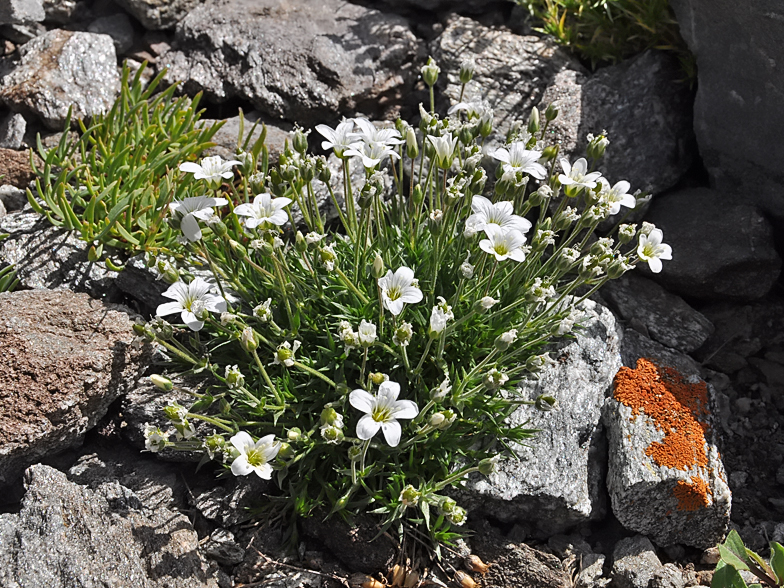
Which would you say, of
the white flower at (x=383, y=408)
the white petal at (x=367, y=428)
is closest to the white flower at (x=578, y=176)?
the white flower at (x=383, y=408)

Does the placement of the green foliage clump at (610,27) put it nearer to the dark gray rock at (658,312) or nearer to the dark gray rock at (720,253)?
the dark gray rock at (720,253)

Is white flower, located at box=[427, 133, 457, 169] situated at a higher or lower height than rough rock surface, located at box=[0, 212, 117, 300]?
higher

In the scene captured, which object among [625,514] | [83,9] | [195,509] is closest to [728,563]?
[625,514]

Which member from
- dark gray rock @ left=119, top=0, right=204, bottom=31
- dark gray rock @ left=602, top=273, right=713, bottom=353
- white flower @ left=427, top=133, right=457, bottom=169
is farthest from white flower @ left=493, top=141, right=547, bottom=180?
dark gray rock @ left=119, top=0, right=204, bottom=31

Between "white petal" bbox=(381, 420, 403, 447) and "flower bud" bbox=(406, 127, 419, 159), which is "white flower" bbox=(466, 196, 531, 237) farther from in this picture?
"white petal" bbox=(381, 420, 403, 447)

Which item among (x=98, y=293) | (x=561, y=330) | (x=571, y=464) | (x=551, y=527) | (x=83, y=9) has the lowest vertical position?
(x=551, y=527)

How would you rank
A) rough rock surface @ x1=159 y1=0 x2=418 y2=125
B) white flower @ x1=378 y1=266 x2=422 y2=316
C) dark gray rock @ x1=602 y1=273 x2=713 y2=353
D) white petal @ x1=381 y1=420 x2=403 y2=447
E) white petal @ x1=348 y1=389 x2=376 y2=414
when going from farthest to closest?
rough rock surface @ x1=159 y1=0 x2=418 y2=125, dark gray rock @ x1=602 y1=273 x2=713 y2=353, white flower @ x1=378 y1=266 x2=422 y2=316, white petal @ x1=348 y1=389 x2=376 y2=414, white petal @ x1=381 y1=420 x2=403 y2=447

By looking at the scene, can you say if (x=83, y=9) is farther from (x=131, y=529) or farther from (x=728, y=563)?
(x=728, y=563)
